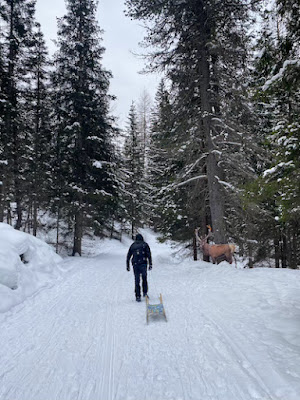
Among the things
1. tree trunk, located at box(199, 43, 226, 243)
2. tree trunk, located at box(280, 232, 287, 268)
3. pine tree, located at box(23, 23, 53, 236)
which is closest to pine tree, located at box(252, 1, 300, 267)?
tree trunk, located at box(199, 43, 226, 243)

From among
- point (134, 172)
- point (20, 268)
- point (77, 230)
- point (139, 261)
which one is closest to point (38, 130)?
point (77, 230)

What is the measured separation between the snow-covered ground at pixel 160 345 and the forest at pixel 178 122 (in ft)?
7.99

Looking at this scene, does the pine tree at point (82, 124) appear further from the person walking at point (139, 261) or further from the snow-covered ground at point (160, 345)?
the snow-covered ground at point (160, 345)

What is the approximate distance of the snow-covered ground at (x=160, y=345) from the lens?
307 cm

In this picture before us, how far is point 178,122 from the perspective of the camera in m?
12.0

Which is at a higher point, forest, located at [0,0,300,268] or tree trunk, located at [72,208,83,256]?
forest, located at [0,0,300,268]

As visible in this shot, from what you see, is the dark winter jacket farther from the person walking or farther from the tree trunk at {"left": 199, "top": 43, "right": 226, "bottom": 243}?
the tree trunk at {"left": 199, "top": 43, "right": 226, "bottom": 243}

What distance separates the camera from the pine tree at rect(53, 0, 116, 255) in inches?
667

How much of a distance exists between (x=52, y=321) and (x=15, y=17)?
19.8 metres

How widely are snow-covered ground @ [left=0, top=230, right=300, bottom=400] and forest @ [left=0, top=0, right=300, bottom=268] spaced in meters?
2.44

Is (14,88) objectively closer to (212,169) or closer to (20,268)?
(20,268)

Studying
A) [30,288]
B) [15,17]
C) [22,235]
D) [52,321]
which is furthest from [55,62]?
[52,321]

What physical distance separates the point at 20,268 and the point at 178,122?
9.30m

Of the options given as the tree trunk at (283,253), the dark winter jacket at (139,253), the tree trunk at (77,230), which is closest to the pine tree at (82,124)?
the tree trunk at (77,230)
